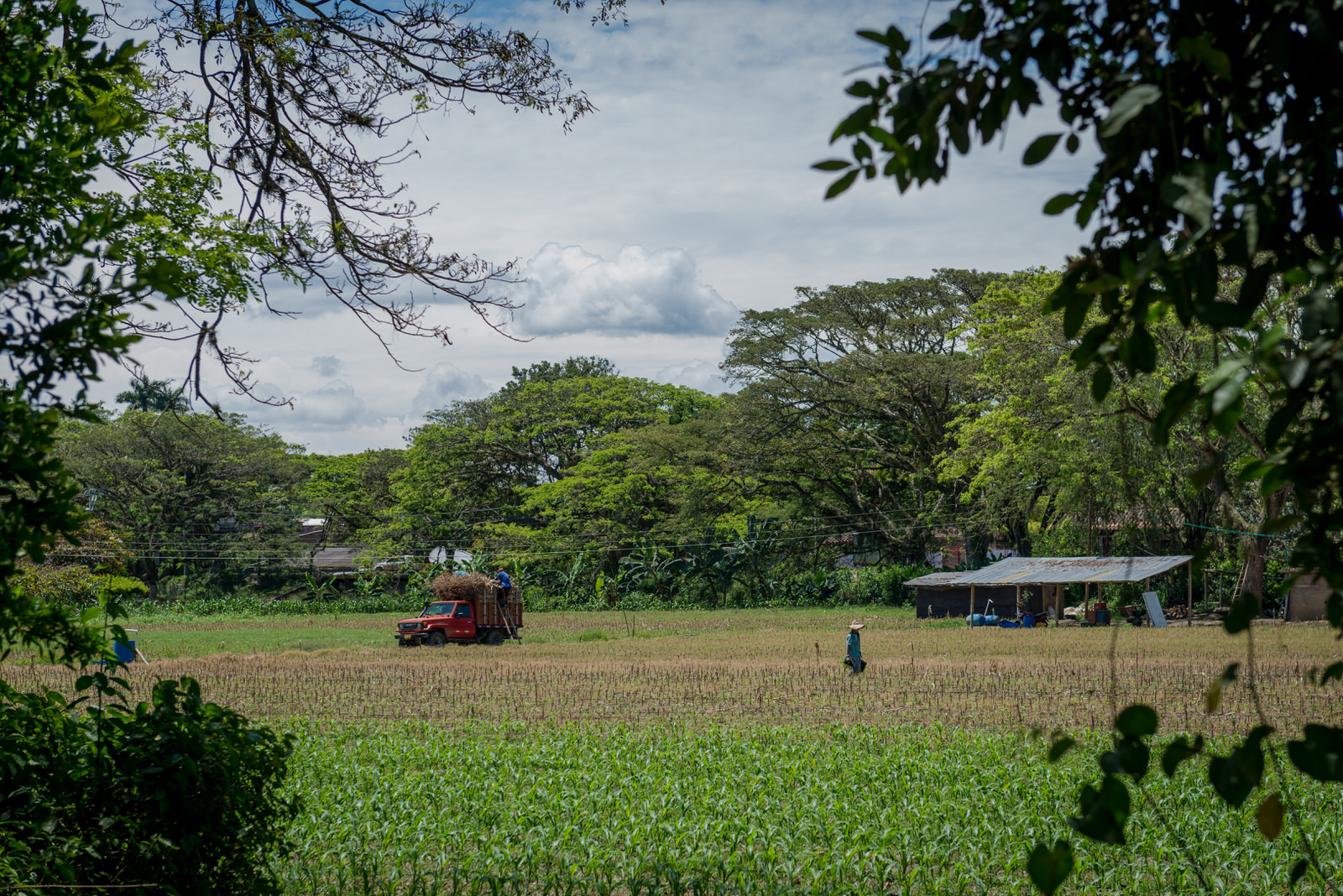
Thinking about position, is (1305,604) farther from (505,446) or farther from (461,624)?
(505,446)

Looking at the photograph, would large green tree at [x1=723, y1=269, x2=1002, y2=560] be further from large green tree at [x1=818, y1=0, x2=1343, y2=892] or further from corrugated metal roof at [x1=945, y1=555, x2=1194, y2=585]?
large green tree at [x1=818, y1=0, x2=1343, y2=892]

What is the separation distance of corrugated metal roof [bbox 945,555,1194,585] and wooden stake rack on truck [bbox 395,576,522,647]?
14598 mm

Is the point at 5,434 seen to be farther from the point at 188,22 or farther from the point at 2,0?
the point at 188,22

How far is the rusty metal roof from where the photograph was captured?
2811cm

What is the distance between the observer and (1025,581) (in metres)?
29.4

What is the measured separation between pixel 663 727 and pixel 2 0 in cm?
914

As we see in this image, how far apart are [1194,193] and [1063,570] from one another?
3131 centimetres

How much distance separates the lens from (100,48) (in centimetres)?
306

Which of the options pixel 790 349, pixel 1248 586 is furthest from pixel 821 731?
pixel 790 349

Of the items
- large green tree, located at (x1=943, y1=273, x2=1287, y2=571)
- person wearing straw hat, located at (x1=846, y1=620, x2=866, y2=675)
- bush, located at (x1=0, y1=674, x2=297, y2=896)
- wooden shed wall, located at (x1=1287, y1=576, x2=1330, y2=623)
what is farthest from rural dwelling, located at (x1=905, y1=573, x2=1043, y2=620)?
bush, located at (x1=0, y1=674, x2=297, y2=896)

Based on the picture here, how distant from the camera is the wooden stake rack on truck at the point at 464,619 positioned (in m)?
24.7

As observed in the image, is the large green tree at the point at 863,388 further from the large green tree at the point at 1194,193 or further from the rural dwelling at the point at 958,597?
the large green tree at the point at 1194,193

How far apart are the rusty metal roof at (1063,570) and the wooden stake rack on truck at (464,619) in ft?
47.9

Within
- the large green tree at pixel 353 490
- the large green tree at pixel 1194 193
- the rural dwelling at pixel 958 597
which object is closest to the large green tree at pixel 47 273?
the large green tree at pixel 1194 193
